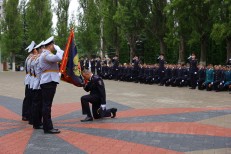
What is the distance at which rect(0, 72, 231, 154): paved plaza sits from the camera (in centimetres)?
760

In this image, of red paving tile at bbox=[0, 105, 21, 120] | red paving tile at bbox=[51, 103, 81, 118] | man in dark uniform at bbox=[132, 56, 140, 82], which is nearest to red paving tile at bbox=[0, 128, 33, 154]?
red paving tile at bbox=[0, 105, 21, 120]

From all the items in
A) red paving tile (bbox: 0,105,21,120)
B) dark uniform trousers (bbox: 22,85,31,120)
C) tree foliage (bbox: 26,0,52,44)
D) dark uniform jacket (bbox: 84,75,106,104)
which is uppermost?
tree foliage (bbox: 26,0,52,44)

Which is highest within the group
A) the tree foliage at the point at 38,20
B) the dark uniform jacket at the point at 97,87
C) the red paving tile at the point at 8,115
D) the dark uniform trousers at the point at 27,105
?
the tree foliage at the point at 38,20

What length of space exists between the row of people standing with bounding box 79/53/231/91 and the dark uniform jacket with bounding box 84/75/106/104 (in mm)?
9520

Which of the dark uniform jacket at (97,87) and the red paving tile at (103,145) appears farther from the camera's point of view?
the dark uniform jacket at (97,87)

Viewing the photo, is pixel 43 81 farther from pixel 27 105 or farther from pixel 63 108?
pixel 63 108

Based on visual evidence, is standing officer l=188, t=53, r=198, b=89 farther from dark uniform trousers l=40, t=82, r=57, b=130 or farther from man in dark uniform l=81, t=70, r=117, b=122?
dark uniform trousers l=40, t=82, r=57, b=130

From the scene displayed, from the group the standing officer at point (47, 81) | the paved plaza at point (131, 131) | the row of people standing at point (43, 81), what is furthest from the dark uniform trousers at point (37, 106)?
the standing officer at point (47, 81)

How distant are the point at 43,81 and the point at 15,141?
147 cm

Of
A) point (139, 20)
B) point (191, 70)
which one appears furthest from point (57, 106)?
point (139, 20)

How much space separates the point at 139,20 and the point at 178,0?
27.8 ft

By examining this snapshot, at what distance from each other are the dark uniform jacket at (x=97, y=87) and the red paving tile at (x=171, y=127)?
0.83 meters

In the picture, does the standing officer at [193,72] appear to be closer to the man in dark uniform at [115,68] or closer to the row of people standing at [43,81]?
the man in dark uniform at [115,68]

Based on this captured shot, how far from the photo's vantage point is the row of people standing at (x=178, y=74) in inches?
758
